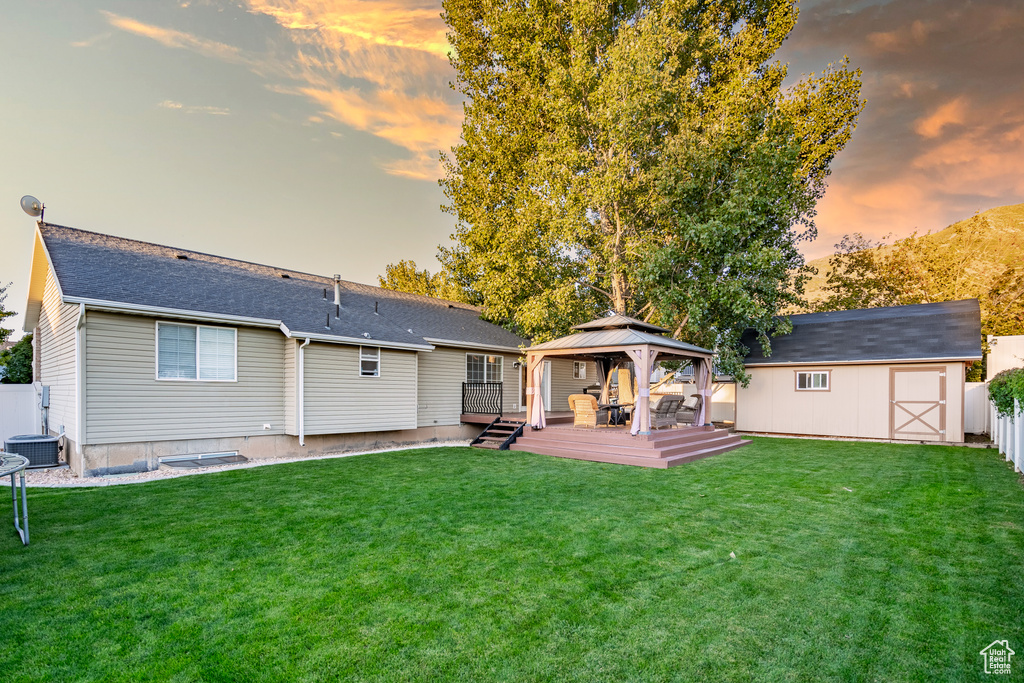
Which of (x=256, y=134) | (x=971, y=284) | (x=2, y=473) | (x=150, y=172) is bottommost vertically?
(x=2, y=473)

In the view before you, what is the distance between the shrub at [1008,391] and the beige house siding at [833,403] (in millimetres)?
2633

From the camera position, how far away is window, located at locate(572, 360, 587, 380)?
18736 mm

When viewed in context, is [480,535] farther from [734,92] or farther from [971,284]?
[971,284]

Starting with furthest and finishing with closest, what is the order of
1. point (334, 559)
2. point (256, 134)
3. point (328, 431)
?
point (256, 134)
point (328, 431)
point (334, 559)

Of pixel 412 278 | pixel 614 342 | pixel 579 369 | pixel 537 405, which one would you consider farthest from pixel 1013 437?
pixel 412 278

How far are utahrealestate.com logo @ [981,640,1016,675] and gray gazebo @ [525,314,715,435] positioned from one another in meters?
7.56

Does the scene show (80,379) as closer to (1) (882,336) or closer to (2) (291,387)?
(2) (291,387)

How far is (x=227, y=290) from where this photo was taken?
11.0m

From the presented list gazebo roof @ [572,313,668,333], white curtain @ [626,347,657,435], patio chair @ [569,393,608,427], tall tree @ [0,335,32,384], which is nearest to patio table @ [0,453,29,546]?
white curtain @ [626,347,657,435]

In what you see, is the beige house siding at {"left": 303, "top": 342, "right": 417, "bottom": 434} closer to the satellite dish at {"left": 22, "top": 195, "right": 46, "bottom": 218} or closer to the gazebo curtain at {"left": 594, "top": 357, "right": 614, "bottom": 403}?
the gazebo curtain at {"left": 594, "top": 357, "right": 614, "bottom": 403}

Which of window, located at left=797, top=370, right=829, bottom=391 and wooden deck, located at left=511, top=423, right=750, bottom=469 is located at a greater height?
window, located at left=797, top=370, right=829, bottom=391

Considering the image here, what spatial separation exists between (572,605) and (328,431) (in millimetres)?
9401

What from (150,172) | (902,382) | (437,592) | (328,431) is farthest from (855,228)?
(150,172)

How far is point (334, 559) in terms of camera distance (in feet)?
14.3
